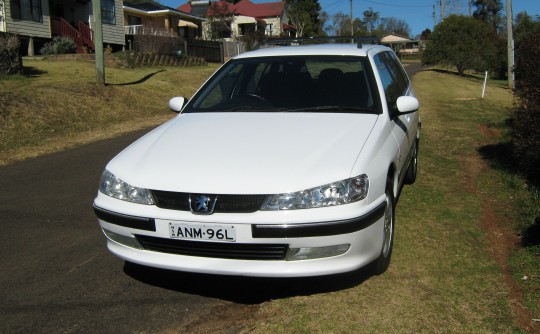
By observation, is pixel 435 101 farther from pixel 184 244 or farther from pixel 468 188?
pixel 184 244

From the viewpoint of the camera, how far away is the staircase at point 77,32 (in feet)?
87.4

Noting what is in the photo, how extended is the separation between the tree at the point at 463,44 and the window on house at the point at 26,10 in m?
25.1

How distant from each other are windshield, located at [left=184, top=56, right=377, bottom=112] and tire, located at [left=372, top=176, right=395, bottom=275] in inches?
30.9

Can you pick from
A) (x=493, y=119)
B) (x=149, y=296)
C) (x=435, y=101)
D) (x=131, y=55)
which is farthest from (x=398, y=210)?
Answer: (x=131, y=55)

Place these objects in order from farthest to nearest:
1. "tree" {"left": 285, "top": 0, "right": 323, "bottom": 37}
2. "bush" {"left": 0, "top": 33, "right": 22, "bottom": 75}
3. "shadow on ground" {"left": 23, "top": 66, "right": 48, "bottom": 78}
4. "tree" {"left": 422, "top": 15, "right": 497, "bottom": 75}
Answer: "tree" {"left": 285, "top": 0, "right": 323, "bottom": 37} → "tree" {"left": 422, "top": 15, "right": 497, "bottom": 75} → "shadow on ground" {"left": 23, "top": 66, "right": 48, "bottom": 78} → "bush" {"left": 0, "top": 33, "right": 22, "bottom": 75}

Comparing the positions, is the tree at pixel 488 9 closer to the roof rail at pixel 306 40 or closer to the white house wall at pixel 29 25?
the white house wall at pixel 29 25

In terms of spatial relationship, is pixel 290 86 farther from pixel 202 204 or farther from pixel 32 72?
pixel 32 72

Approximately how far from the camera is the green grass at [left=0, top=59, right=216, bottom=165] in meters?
9.73

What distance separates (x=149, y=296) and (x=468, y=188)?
413 centimetres

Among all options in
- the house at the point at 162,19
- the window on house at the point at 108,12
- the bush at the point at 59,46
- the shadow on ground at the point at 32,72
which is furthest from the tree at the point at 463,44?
the shadow on ground at the point at 32,72

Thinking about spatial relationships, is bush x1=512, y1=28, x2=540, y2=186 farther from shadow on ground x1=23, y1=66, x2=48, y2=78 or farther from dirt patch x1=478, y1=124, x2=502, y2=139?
shadow on ground x1=23, y1=66, x2=48, y2=78

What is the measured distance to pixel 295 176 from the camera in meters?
3.15

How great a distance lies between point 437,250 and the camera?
4.25m

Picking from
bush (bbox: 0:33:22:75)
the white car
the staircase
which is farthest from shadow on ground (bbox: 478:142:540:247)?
the staircase
